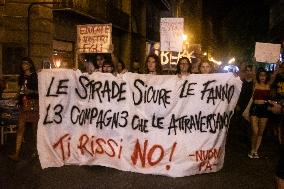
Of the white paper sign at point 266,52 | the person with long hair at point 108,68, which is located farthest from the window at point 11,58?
the white paper sign at point 266,52

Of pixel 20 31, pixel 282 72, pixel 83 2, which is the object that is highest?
pixel 83 2

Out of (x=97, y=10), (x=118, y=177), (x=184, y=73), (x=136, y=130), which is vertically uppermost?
(x=97, y=10)

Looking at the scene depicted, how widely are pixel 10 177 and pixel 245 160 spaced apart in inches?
153

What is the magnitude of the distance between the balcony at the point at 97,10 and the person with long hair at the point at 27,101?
554cm

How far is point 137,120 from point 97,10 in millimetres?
12328

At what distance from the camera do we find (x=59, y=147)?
720 centimetres

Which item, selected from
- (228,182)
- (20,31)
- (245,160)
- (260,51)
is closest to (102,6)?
(20,31)

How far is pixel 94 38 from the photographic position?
11305 millimetres

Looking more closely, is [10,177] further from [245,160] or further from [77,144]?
[245,160]

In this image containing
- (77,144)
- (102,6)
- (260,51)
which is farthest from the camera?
(102,6)

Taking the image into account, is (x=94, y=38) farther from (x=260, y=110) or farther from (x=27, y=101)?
(x=260, y=110)

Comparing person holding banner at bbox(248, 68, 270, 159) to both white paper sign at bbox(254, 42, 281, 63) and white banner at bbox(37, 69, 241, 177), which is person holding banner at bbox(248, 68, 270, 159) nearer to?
white banner at bbox(37, 69, 241, 177)

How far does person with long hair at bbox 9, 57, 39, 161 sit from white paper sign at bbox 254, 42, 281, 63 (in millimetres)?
5205

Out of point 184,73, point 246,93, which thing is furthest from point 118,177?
point 246,93
